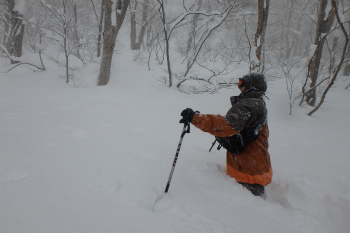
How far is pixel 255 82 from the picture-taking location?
2.30 meters

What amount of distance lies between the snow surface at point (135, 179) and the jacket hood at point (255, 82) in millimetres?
1169

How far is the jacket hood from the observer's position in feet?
7.54

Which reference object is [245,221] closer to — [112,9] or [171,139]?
[171,139]

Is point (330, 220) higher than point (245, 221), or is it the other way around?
point (245, 221)

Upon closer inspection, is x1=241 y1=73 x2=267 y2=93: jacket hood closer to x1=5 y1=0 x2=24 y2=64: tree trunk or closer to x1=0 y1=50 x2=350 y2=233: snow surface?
x1=0 y1=50 x2=350 y2=233: snow surface

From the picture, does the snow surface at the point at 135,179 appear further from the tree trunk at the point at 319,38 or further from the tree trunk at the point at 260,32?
the tree trunk at the point at 319,38

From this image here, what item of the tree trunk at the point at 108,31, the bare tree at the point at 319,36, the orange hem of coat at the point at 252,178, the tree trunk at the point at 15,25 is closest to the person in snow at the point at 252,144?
the orange hem of coat at the point at 252,178

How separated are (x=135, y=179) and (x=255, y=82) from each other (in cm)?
178

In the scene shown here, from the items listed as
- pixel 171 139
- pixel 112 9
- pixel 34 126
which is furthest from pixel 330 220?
pixel 112 9

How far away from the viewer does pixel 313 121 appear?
663cm

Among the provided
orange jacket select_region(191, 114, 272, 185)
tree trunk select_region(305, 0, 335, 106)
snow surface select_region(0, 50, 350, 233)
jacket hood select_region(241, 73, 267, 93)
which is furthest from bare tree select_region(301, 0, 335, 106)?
orange jacket select_region(191, 114, 272, 185)

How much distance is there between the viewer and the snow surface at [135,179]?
1438mm

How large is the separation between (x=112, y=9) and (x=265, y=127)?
22.5 ft

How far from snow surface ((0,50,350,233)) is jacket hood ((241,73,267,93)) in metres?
1.17
